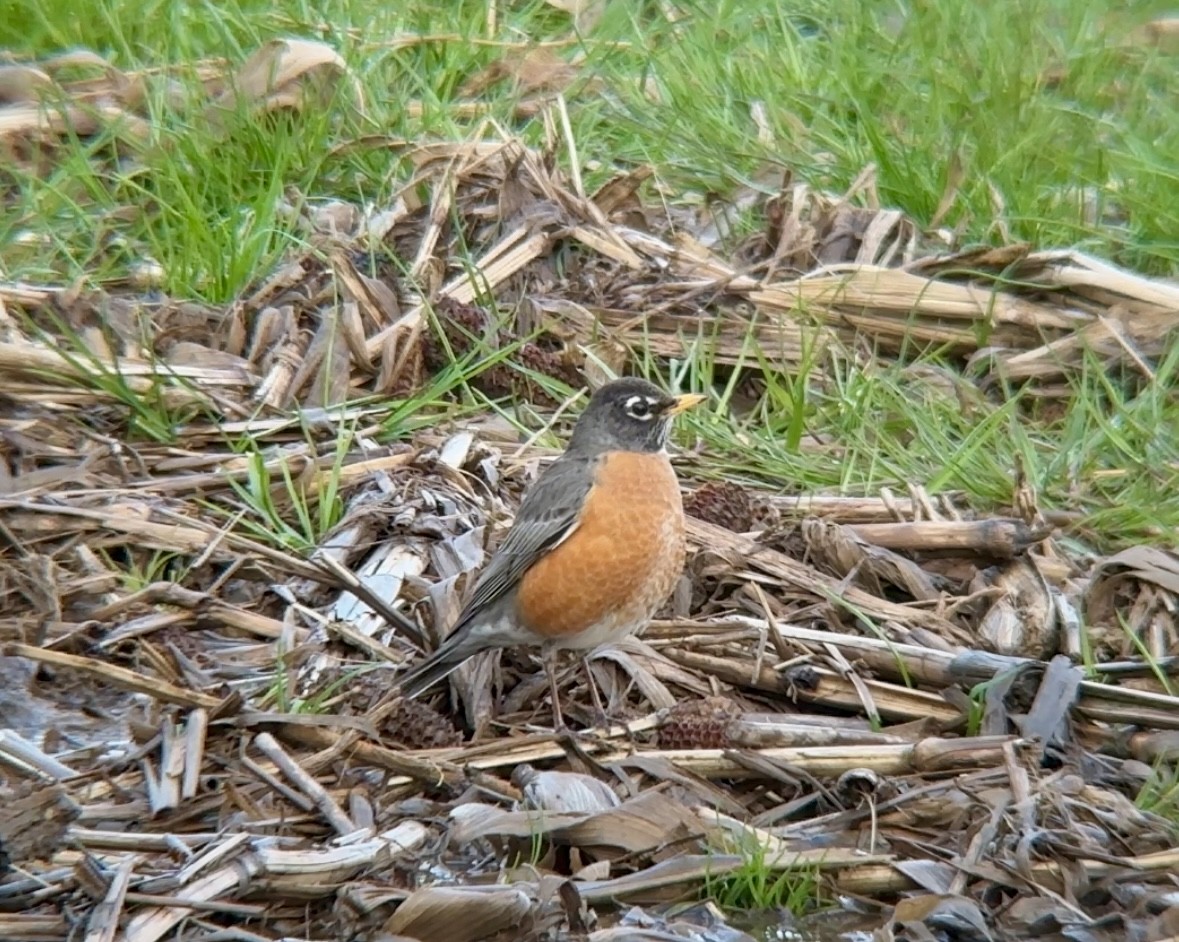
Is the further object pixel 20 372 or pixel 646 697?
pixel 20 372

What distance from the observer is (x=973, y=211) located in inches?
284

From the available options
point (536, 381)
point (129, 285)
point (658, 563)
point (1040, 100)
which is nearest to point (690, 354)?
point (536, 381)

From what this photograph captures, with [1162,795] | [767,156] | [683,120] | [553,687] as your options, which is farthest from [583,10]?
[1162,795]

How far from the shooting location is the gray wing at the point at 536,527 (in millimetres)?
5016

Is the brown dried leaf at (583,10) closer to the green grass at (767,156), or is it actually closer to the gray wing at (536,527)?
the green grass at (767,156)

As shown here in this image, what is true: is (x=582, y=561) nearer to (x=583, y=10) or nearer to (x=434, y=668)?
(x=434, y=668)

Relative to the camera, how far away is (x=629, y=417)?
17.7ft

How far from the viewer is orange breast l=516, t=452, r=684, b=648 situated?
4996 millimetres

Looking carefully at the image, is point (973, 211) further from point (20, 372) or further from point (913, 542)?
point (20, 372)

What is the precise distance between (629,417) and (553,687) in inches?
33.9

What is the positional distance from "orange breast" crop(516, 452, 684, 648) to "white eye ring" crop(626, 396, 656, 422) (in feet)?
0.71

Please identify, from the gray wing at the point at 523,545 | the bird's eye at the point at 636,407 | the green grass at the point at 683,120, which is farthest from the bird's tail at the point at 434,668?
the green grass at the point at 683,120

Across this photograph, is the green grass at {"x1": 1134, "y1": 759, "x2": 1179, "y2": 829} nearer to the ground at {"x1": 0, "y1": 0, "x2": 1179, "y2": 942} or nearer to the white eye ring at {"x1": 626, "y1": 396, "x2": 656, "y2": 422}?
the ground at {"x1": 0, "y1": 0, "x2": 1179, "y2": 942}

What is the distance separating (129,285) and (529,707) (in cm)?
234
